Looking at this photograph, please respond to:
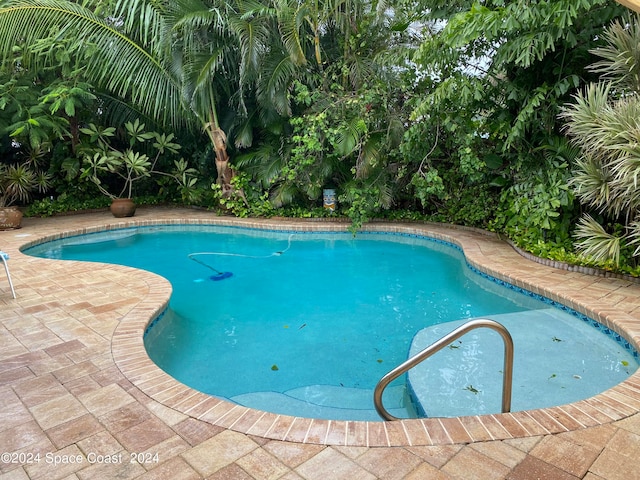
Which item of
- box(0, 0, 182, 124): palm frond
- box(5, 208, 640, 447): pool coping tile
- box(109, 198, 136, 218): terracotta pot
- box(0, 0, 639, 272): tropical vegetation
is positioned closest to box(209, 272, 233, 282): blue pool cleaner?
box(5, 208, 640, 447): pool coping tile

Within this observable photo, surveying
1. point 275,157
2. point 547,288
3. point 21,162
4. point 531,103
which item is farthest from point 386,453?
point 21,162

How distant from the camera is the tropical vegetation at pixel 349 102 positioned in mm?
5723

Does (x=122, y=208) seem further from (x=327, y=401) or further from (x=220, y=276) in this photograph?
(x=327, y=401)

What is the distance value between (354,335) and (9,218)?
8.53 meters

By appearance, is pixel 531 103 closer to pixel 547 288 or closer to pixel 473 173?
pixel 473 173

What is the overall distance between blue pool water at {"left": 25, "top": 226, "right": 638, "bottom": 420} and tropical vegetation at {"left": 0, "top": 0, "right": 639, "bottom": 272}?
4.83ft

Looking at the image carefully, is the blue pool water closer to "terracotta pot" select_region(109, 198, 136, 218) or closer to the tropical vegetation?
the tropical vegetation

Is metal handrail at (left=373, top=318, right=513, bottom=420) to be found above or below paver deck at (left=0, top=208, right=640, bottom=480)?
above

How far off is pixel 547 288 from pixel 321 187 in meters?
5.81

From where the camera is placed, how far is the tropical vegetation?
572 centimetres

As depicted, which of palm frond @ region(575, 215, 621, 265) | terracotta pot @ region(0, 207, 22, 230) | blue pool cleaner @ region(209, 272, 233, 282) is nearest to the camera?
palm frond @ region(575, 215, 621, 265)

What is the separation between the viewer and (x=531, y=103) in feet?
19.2

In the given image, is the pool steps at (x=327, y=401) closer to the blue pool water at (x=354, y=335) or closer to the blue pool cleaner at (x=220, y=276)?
the blue pool water at (x=354, y=335)

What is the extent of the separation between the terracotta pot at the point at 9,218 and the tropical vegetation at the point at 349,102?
147 cm
